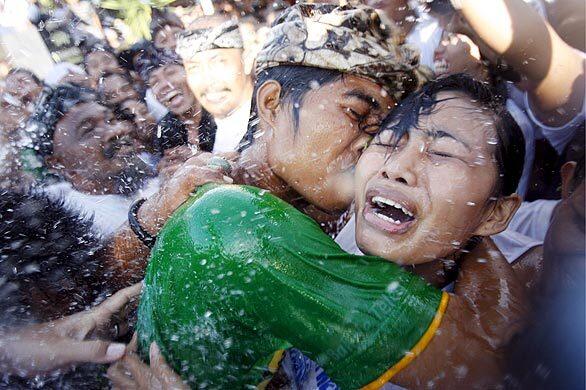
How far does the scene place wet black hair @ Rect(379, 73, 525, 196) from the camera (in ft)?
5.77

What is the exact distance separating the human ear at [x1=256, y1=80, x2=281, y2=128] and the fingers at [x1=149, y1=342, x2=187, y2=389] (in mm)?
1180

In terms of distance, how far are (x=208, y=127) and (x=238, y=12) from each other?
1.21 meters

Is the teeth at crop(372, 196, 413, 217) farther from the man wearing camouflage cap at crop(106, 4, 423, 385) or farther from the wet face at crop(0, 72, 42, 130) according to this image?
the wet face at crop(0, 72, 42, 130)

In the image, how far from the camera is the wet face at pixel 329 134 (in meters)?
2.20

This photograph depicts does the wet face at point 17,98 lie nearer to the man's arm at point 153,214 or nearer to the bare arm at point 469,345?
the man's arm at point 153,214

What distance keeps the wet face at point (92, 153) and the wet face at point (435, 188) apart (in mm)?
2575

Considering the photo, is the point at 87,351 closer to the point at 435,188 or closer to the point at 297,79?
the point at 297,79

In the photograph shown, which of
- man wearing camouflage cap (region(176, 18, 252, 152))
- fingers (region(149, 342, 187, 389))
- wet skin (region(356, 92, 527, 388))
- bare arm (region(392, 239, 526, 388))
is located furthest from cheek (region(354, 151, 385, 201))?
man wearing camouflage cap (region(176, 18, 252, 152))

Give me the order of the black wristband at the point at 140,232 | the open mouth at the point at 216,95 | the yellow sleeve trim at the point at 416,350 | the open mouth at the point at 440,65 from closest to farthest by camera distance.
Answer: the yellow sleeve trim at the point at 416,350 → the black wristband at the point at 140,232 → the open mouth at the point at 440,65 → the open mouth at the point at 216,95

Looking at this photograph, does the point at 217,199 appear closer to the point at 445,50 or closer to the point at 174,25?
the point at 445,50

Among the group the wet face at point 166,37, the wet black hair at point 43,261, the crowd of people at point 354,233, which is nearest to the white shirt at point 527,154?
the crowd of people at point 354,233

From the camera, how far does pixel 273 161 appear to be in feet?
7.55

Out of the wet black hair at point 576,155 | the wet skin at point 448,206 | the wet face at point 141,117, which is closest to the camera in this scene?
the wet black hair at point 576,155

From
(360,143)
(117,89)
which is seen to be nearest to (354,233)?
(360,143)
